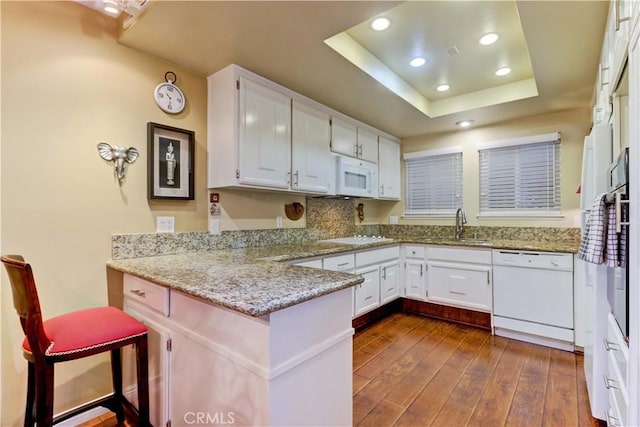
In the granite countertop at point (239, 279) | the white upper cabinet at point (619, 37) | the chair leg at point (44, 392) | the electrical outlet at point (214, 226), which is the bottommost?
the chair leg at point (44, 392)

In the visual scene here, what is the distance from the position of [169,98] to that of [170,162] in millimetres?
443

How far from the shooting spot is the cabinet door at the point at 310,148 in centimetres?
262

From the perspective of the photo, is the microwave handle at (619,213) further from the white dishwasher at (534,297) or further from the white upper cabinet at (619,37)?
the white dishwasher at (534,297)

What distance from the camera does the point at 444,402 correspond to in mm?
1851

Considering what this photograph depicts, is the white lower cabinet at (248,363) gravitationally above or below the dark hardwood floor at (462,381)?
above

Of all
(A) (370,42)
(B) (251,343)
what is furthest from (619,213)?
(A) (370,42)

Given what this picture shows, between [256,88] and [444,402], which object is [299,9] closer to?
[256,88]

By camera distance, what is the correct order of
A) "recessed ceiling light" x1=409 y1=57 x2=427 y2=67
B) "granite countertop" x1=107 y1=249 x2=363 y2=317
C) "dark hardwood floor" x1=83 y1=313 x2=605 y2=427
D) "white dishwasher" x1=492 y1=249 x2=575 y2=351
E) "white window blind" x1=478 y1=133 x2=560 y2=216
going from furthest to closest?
"white window blind" x1=478 y1=133 x2=560 y2=216 < "white dishwasher" x1=492 y1=249 x2=575 y2=351 < "recessed ceiling light" x1=409 y1=57 x2=427 y2=67 < "dark hardwood floor" x1=83 y1=313 x2=605 y2=427 < "granite countertop" x1=107 y1=249 x2=363 y2=317

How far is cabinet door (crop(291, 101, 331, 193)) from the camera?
2617 millimetres

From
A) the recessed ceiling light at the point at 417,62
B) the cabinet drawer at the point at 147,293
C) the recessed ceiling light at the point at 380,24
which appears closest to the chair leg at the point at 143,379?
the cabinet drawer at the point at 147,293

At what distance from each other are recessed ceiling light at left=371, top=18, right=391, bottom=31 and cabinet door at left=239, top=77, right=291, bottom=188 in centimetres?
87

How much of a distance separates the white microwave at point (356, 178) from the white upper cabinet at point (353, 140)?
0.08 meters

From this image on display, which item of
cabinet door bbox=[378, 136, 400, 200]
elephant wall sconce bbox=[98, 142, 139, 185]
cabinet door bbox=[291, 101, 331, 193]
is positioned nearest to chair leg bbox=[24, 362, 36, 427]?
elephant wall sconce bbox=[98, 142, 139, 185]

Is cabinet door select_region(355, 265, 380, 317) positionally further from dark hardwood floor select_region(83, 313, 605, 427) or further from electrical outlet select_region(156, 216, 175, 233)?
electrical outlet select_region(156, 216, 175, 233)
